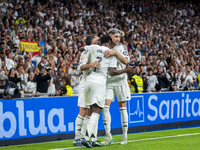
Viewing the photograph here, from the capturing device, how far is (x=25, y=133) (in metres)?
7.90

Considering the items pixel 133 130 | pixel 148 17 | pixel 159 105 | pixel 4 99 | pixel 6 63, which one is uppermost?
pixel 148 17

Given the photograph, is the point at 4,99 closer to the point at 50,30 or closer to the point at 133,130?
the point at 133,130

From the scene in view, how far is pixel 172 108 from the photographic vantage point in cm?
1118

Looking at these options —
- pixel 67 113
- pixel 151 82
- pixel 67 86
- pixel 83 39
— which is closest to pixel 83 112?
pixel 67 113

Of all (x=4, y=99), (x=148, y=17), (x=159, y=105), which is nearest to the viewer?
(x=4, y=99)

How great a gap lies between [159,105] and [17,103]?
504 centimetres

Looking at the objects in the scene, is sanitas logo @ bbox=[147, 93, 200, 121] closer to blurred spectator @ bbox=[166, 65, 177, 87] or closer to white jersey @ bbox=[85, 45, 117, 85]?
blurred spectator @ bbox=[166, 65, 177, 87]

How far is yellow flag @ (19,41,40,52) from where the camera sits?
1304 centimetres

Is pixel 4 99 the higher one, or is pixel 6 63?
pixel 6 63

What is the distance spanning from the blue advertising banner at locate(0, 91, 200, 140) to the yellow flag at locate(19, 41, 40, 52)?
497 centimetres

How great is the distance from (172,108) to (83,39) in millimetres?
6309

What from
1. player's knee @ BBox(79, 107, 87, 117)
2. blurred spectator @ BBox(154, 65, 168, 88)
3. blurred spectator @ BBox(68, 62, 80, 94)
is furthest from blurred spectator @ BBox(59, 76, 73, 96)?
blurred spectator @ BBox(154, 65, 168, 88)

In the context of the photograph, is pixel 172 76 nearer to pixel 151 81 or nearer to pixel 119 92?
pixel 151 81

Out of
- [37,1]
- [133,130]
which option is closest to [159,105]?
[133,130]
